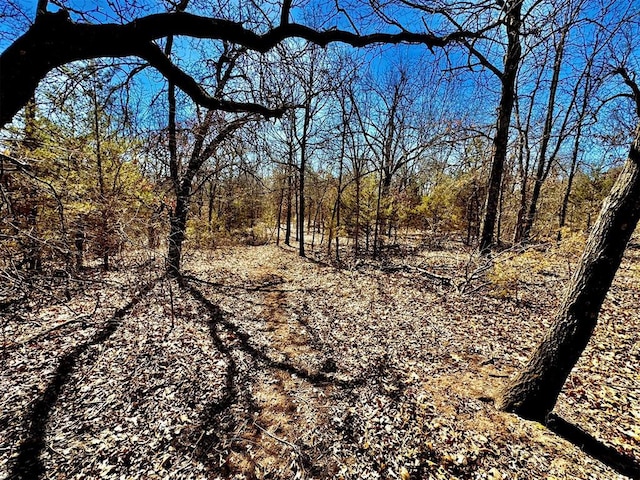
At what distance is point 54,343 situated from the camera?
4.65m

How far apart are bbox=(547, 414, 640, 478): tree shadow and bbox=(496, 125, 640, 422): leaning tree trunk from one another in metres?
0.16

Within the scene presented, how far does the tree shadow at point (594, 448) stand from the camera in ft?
8.19

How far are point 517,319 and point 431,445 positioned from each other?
4240mm

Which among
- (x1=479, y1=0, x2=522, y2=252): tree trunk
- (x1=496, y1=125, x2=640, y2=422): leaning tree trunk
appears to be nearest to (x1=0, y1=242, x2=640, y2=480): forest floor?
(x1=496, y1=125, x2=640, y2=422): leaning tree trunk

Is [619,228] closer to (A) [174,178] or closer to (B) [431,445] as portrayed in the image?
(B) [431,445]

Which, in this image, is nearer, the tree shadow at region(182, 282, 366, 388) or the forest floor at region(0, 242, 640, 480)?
the forest floor at region(0, 242, 640, 480)

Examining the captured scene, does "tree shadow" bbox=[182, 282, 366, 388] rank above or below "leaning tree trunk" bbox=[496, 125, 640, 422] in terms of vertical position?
below

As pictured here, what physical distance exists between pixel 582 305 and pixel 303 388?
3562 mm

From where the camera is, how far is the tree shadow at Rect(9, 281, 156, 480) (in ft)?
8.82

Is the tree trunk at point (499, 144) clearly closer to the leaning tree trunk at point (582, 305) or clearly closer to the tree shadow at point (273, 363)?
the leaning tree trunk at point (582, 305)

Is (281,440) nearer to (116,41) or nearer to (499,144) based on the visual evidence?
(116,41)

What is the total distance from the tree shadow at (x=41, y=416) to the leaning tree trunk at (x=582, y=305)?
16.9ft

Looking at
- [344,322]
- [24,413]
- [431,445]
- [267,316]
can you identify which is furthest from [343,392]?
[24,413]

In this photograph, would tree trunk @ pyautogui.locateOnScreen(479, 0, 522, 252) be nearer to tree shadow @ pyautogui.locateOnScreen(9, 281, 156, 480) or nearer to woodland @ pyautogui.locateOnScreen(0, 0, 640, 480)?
woodland @ pyautogui.locateOnScreen(0, 0, 640, 480)
